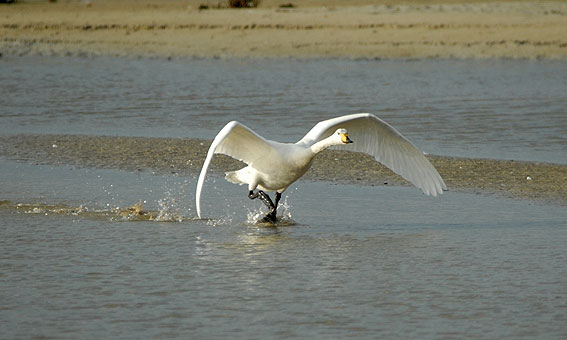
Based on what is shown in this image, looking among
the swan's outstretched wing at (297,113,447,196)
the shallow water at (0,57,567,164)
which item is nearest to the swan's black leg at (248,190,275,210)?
the swan's outstretched wing at (297,113,447,196)

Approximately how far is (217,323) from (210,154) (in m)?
2.45

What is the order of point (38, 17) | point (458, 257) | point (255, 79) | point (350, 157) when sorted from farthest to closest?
point (38, 17), point (255, 79), point (350, 157), point (458, 257)

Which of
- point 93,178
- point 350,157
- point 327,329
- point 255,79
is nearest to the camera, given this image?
point 327,329

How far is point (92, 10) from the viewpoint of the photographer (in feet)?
115

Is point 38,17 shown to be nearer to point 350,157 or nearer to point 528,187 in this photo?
point 350,157

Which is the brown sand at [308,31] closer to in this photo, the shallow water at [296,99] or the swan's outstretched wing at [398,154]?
the shallow water at [296,99]

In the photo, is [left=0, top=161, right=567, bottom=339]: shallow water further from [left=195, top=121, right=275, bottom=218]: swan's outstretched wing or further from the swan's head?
the swan's head

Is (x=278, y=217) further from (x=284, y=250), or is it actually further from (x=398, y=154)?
(x=284, y=250)

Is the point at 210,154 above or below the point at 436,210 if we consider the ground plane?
above

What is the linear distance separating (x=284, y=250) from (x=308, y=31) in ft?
64.2

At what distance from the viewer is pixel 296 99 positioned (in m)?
20.2

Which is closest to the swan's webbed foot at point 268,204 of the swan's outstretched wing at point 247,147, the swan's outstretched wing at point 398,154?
the swan's outstretched wing at point 247,147

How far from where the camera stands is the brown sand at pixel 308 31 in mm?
26156

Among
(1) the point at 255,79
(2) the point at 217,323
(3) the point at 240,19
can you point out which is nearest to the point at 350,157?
(2) the point at 217,323
